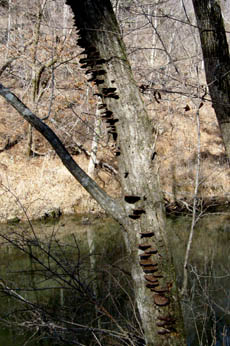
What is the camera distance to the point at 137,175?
6.68 ft

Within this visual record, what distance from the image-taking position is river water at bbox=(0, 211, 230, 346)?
3.80 metres

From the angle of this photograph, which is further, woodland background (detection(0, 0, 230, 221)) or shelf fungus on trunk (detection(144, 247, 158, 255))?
woodland background (detection(0, 0, 230, 221))

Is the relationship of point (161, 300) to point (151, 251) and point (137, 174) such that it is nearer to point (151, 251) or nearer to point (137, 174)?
point (151, 251)

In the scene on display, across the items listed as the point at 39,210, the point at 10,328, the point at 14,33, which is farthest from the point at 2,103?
the point at 10,328

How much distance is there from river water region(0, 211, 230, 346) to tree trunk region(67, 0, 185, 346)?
123cm

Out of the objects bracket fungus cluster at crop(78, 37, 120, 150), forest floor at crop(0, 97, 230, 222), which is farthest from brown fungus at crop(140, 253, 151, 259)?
forest floor at crop(0, 97, 230, 222)

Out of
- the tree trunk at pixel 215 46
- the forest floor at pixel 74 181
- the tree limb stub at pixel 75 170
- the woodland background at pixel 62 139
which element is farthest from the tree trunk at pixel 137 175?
the forest floor at pixel 74 181

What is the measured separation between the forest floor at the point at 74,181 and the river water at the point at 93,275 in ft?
2.27

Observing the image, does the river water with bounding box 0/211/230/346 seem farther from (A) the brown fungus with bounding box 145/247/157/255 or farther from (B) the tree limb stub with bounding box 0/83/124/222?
(A) the brown fungus with bounding box 145/247/157/255

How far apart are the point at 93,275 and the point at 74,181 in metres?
6.64

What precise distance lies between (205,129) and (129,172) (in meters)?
14.1

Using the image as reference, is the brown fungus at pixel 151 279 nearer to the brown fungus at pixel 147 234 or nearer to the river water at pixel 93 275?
the brown fungus at pixel 147 234

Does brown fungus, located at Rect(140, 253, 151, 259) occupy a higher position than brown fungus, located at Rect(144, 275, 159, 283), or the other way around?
brown fungus, located at Rect(140, 253, 151, 259)

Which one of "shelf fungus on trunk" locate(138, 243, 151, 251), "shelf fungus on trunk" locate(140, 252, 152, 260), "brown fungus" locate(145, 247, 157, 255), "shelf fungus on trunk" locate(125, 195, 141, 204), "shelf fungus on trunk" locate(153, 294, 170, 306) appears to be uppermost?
"shelf fungus on trunk" locate(125, 195, 141, 204)
